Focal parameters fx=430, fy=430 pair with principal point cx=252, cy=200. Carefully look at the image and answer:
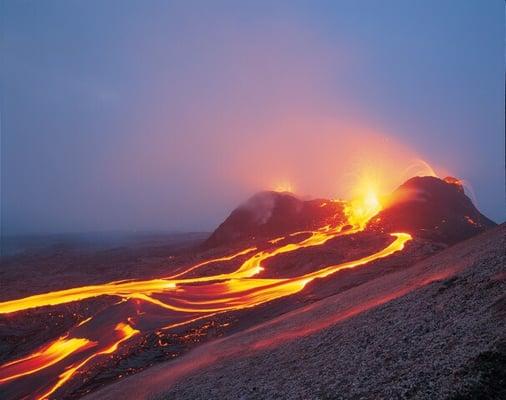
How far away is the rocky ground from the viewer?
40.5ft

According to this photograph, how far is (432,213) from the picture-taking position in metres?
70.8

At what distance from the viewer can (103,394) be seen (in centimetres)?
2275

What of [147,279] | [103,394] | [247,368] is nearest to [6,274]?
[147,279]

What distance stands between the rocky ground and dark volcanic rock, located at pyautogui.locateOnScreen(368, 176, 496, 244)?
119 feet

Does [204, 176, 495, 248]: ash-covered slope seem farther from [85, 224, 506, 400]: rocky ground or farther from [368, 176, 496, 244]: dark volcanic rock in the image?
[85, 224, 506, 400]: rocky ground

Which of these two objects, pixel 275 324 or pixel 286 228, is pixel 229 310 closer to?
pixel 275 324

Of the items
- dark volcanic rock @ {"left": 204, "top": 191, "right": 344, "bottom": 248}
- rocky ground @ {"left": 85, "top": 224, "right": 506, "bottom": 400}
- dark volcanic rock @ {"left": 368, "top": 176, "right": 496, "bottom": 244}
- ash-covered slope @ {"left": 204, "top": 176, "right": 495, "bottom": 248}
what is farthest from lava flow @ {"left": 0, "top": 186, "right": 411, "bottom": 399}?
dark volcanic rock @ {"left": 204, "top": 191, "right": 344, "bottom": 248}

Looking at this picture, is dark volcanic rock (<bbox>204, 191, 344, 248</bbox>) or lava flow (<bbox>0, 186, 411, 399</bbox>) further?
dark volcanic rock (<bbox>204, 191, 344, 248</bbox>)

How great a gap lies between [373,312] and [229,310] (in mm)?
18236

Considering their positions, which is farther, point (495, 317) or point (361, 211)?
point (361, 211)

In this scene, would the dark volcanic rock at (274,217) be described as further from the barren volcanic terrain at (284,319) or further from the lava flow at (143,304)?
the lava flow at (143,304)

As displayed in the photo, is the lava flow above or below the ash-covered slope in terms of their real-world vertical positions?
below

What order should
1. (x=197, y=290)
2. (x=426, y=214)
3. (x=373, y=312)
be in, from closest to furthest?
(x=373, y=312), (x=197, y=290), (x=426, y=214)

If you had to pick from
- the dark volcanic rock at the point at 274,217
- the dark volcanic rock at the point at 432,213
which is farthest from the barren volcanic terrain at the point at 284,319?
the dark volcanic rock at the point at 274,217
